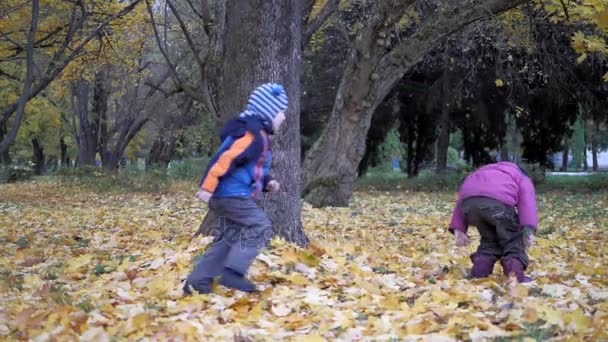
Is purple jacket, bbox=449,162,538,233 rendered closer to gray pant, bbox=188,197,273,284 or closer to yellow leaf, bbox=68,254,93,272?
gray pant, bbox=188,197,273,284

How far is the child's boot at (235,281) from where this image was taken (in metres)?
5.40

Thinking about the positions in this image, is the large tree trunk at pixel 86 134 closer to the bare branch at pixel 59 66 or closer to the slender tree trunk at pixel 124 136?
the slender tree trunk at pixel 124 136

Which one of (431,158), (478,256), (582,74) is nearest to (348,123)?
(478,256)

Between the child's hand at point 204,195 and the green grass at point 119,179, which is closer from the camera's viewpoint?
the child's hand at point 204,195

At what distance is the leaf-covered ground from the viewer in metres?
4.32

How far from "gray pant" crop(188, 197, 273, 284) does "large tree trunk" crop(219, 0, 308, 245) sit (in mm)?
1908

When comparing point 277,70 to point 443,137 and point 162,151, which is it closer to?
point 443,137

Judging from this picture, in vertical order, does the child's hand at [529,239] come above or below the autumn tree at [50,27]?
below

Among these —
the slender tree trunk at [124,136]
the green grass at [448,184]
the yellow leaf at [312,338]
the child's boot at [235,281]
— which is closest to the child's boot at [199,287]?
the child's boot at [235,281]

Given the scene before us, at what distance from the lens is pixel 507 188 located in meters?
6.05

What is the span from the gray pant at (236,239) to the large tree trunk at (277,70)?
191 cm

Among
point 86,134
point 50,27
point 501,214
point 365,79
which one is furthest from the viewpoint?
point 86,134

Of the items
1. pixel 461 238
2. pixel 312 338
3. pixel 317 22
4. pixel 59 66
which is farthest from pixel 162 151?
pixel 312 338

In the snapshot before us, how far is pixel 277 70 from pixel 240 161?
8.54 ft
